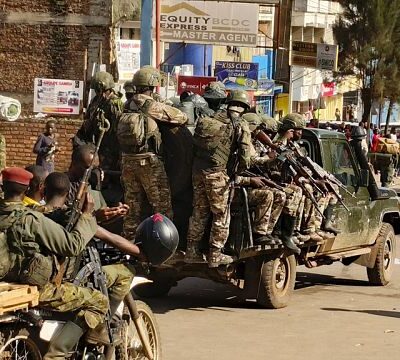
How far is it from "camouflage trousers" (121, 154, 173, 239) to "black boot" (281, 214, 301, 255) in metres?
1.23

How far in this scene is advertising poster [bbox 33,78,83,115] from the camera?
20734mm

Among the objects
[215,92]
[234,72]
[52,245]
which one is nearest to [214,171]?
[215,92]

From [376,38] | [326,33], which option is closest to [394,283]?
[376,38]

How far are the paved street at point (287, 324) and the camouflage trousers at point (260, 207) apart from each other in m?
0.91

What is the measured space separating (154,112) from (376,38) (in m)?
32.2

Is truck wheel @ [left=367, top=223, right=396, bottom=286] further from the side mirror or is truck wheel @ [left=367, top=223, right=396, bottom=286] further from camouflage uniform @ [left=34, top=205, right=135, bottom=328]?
camouflage uniform @ [left=34, top=205, right=135, bottom=328]

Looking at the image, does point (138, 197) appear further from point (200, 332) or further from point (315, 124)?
point (315, 124)

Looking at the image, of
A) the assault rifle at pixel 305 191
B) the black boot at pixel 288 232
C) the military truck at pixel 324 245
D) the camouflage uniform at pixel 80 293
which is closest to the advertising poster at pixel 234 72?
the military truck at pixel 324 245

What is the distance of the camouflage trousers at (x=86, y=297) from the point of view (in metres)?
5.92

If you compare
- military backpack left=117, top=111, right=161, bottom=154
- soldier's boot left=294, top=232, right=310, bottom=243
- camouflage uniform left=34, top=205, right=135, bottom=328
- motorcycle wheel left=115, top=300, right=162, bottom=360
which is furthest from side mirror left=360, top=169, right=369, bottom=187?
camouflage uniform left=34, top=205, right=135, bottom=328

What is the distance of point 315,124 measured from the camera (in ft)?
94.1

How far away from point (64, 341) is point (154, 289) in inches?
197

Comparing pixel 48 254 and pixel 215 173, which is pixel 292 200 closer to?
pixel 215 173

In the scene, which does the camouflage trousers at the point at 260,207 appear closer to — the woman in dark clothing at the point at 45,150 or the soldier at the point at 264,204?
the soldier at the point at 264,204
